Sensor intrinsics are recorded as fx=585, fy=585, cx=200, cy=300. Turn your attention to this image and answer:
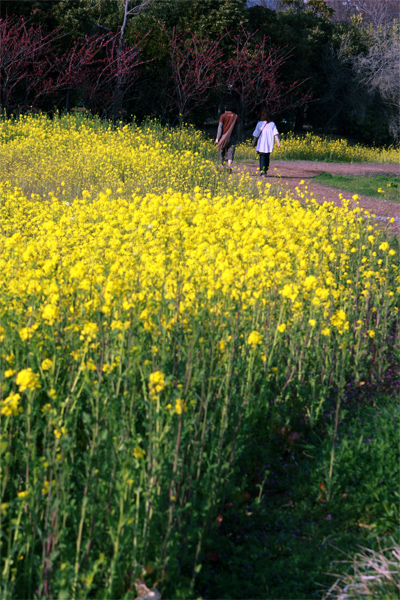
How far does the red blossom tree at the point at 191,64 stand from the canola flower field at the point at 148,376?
51.1 feet

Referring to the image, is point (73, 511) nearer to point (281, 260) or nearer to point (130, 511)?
point (130, 511)

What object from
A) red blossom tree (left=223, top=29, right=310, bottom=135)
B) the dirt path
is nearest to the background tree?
red blossom tree (left=223, top=29, right=310, bottom=135)

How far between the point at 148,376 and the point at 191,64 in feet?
67.3

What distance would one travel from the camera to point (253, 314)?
3809 mm

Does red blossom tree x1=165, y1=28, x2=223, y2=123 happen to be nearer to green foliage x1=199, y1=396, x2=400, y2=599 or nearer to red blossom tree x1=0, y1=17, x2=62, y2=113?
red blossom tree x1=0, y1=17, x2=62, y2=113

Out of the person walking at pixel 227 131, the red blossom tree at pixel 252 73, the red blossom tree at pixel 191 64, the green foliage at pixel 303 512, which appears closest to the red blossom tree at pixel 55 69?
the red blossom tree at pixel 191 64

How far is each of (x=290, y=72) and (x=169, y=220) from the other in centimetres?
2426

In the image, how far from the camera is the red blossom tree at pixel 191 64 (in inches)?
814

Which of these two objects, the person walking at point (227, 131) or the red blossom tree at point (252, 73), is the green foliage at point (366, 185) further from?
the red blossom tree at point (252, 73)

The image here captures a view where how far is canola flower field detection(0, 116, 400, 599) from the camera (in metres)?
2.33

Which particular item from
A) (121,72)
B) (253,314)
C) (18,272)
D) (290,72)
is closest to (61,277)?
(18,272)

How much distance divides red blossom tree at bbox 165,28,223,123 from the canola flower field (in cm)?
1558

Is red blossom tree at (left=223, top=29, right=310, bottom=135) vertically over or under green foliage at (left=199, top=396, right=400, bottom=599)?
over

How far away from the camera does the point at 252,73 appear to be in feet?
78.6
